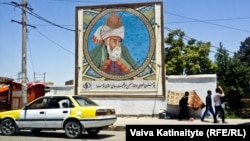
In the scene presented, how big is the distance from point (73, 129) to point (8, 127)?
277 cm

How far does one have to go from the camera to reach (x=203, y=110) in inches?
835

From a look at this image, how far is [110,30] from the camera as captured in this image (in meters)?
23.3

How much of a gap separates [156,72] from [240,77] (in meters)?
10.0

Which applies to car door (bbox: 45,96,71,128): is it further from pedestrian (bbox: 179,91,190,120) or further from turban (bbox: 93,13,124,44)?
turban (bbox: 93,13,124,44)

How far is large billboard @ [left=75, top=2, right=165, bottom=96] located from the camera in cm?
2250

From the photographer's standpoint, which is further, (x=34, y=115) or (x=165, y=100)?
(x=165, y=100)

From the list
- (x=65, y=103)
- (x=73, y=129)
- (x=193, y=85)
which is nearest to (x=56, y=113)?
(x=65, y=103)

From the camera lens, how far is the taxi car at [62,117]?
14.0 m

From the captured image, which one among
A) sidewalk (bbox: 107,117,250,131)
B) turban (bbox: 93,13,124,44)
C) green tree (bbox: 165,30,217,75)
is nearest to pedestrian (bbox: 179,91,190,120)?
sidewalk (bbox: 107,117,250,131)

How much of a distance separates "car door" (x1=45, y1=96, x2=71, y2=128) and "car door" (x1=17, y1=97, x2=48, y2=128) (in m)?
0.20

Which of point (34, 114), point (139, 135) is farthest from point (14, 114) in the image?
point (139, 135)

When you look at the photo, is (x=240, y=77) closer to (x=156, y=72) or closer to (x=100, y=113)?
(x=156, y=72)

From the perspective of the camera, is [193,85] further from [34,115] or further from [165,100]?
[34,115]

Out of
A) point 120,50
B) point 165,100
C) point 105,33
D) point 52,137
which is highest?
point 105,33
